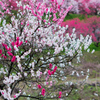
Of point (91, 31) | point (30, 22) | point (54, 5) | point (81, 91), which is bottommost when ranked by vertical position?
point (81, 91)

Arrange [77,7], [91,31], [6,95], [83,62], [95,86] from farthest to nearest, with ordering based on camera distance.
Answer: [77,7] → [91,31] → [83,62] → [95,86] → [6,95]

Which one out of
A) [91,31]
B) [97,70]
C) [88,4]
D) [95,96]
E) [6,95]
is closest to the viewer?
[6,95]

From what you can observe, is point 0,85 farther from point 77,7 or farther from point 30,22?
point 77,7

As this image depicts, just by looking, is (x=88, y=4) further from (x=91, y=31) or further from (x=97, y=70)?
(x=97, y=70)

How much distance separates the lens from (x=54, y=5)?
195 inches

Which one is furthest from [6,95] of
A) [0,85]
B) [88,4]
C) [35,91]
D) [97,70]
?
[88,4]

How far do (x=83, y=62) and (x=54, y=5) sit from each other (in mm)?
6028

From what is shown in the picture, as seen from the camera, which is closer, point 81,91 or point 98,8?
point 81,91

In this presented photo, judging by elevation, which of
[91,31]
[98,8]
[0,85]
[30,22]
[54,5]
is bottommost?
[0,85]

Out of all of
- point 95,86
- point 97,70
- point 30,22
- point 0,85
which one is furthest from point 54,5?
point 97,70

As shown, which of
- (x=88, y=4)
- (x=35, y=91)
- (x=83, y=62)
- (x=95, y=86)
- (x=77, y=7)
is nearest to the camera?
(x=35, y=91)

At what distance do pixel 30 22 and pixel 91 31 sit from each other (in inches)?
356

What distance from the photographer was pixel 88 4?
1833 centimetres

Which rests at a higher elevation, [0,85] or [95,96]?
[0,85]
